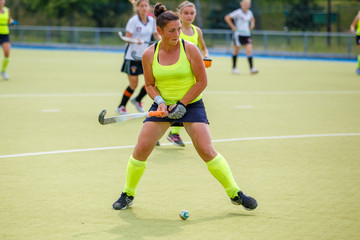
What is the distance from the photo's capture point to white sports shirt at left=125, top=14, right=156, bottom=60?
11.1 meters

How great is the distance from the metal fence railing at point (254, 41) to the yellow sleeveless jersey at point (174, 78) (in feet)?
79.4

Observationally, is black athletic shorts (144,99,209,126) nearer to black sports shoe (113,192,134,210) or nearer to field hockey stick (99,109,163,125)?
field hockey stick (99,109,163,125)

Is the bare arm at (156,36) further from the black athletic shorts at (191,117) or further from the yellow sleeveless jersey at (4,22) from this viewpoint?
the yellow sleeveless jersey at (4,22)

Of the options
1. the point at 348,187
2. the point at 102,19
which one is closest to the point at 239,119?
the point at 348,187

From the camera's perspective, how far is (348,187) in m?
6.75

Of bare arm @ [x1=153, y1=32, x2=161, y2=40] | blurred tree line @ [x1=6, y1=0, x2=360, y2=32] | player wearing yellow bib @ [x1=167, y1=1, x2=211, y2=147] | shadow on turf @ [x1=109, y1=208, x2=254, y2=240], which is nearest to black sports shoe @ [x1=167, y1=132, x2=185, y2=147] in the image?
player wearing yellow bib @ [x1=167, y1=1, x2=211, y2=147]

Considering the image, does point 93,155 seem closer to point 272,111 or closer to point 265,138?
point 265,138

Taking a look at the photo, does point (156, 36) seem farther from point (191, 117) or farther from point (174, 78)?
point (191, 117)

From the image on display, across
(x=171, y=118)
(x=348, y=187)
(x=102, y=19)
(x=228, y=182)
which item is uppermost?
(x=171, y=118)

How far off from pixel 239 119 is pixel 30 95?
5588 millimetres

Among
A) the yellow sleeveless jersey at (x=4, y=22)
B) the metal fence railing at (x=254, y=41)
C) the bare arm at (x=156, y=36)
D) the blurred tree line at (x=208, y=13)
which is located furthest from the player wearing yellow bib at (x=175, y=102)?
the blurred tree line at (x=208, y=13)

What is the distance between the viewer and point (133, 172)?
5.84 meters

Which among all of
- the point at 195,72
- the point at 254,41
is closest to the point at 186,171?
the point at 195,72

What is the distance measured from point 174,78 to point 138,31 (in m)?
5.55
